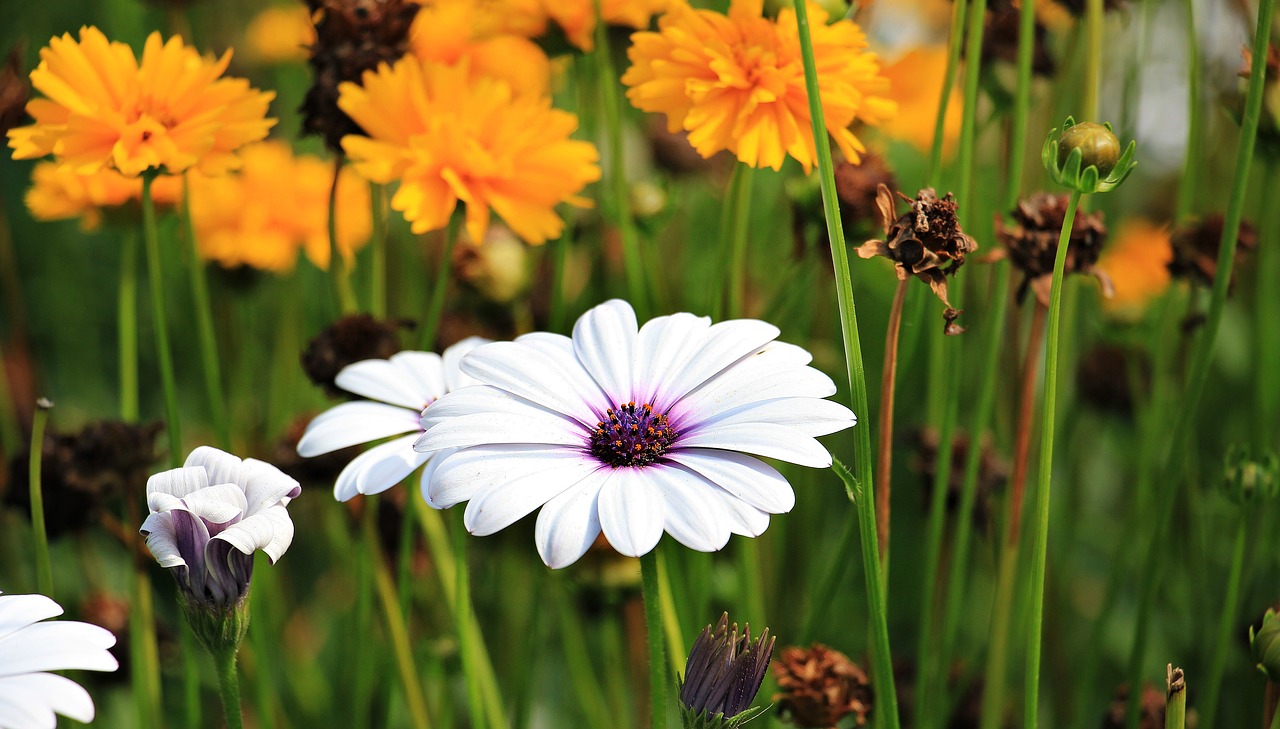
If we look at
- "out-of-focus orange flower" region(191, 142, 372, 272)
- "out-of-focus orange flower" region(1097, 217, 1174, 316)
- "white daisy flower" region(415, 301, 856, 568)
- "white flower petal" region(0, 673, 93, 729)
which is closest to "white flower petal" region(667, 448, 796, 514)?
"white daisy flower" region(415, 301, 856, 568)

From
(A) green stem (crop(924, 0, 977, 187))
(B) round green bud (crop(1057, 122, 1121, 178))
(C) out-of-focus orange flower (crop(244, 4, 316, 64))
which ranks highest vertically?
(C) out-of-focus orange flower (crop(244, 4, 316, 64))

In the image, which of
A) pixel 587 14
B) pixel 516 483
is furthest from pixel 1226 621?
pixel 587 14

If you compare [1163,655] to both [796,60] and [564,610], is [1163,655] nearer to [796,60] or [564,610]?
[564,610]

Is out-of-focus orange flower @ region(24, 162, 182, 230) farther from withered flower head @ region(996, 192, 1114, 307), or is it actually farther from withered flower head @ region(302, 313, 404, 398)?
withered flower head @ region(996, 192, 1114, 307)

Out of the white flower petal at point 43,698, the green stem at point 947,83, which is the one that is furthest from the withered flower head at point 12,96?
the green stem at point 947,83

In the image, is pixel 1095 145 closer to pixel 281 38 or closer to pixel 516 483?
pixel 516 483
